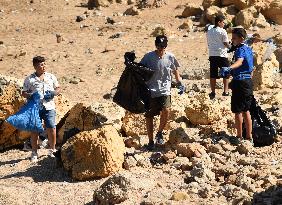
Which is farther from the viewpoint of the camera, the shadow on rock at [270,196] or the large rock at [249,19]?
the large rock at [249,19]

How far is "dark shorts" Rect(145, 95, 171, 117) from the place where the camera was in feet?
23.8

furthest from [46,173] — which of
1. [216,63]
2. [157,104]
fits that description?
[216,63]

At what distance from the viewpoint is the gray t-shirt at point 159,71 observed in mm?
7137

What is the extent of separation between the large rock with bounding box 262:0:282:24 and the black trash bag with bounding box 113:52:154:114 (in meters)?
12.6

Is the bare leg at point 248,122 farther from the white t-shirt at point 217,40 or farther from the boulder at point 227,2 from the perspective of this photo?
the boulder at point 227,2

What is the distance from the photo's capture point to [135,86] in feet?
23.3

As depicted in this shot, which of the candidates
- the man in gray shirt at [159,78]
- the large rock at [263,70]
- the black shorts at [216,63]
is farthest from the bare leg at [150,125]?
the large rock at [263,70]

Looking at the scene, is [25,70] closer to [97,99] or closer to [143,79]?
[97,99]

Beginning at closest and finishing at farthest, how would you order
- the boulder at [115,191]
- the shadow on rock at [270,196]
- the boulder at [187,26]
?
the shadow on rock at [270,196] < the boulder at [115,191] < the boulder at [187,26]

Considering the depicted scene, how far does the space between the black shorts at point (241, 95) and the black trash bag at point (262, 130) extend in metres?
0.31

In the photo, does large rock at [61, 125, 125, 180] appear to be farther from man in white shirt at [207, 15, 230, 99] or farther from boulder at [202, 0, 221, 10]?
boulder at [202, 0, 221, 10]

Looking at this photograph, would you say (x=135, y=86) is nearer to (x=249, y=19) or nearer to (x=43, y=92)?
(x=43, y=92)

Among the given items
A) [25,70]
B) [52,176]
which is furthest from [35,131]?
[25,70]

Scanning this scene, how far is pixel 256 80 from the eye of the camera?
10.6 meters
